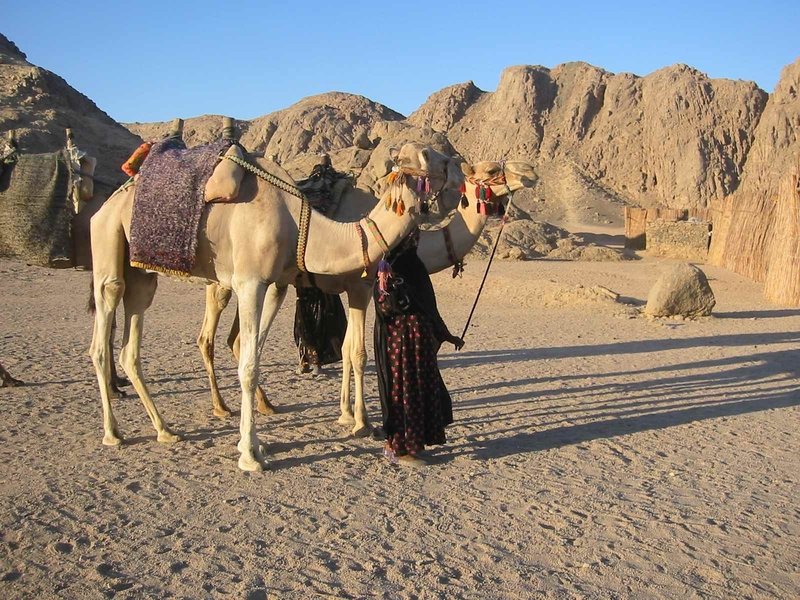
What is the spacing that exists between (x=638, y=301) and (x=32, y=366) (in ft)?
34.6

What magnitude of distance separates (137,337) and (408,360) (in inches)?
87.4

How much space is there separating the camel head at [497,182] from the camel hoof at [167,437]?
2.83 m

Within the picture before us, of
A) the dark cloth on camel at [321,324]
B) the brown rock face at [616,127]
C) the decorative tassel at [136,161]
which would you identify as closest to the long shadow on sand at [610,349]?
the dark cloth on camel at [321,324]

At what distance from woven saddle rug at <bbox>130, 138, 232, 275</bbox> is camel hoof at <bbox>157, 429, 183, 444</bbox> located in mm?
1329

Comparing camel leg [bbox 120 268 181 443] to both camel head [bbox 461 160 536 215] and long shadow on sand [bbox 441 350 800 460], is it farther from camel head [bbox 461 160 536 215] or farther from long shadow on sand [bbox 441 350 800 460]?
camel head [bbox 461 160 536 215]

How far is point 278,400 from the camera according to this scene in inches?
306

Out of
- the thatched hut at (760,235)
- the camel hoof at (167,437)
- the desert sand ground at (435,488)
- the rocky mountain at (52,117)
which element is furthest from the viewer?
the rocky mountain at (52,117)

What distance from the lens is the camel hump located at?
5508 mm

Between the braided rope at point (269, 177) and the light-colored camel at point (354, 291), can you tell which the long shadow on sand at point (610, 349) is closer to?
the light-colored camel at point (354, 291)

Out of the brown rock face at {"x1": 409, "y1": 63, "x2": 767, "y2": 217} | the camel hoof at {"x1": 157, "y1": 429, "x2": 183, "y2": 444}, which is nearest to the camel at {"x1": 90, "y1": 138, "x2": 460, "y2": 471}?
the camel hoof at {"x1": 157, "y1": 429, "x2": 183, "y2": 444}

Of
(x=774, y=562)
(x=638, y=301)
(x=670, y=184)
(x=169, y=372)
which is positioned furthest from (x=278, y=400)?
(x=670, y=184)

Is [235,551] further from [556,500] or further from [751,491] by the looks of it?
[751,491]

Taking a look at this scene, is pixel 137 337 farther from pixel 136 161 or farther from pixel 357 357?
pixel 357 357

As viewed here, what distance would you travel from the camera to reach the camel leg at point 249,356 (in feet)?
18.1
